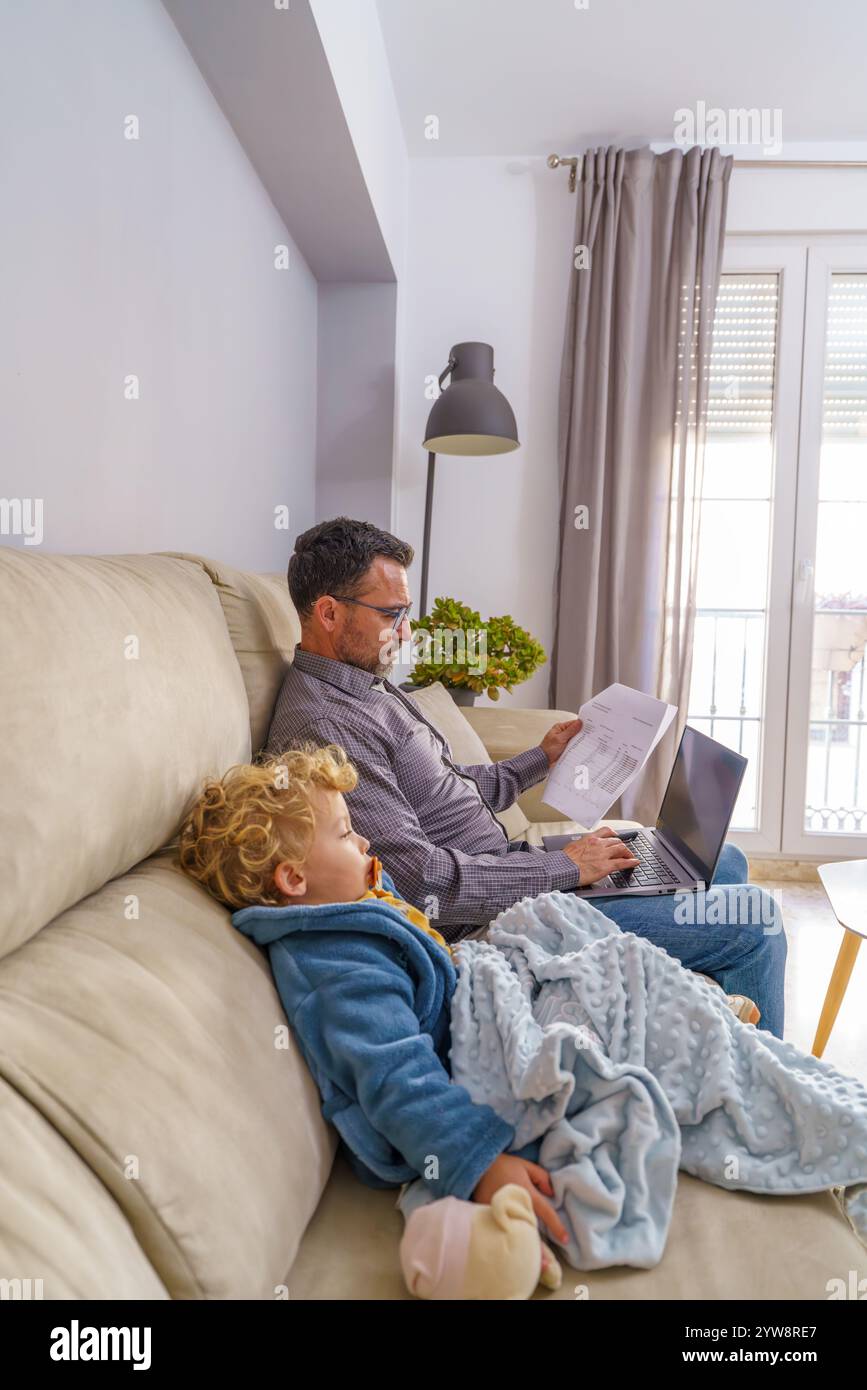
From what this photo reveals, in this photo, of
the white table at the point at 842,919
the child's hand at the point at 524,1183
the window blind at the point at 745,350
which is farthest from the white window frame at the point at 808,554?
the child's hand at the point at 524,1183

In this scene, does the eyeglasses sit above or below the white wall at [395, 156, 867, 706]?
below

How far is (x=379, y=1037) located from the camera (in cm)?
82

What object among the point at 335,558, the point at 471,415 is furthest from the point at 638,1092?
the point at 471,415

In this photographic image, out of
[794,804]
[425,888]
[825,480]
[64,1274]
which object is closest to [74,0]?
[425,888]

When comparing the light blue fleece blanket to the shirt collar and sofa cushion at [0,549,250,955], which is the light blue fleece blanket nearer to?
sofa cushion at [0,549,250,955]

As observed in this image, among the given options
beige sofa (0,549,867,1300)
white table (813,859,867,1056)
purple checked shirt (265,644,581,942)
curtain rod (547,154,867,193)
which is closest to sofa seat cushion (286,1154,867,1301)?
beige sofa (0,549,867,1300)

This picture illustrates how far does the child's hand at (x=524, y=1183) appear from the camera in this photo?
76 centimetres

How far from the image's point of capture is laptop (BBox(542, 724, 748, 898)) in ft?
4.71

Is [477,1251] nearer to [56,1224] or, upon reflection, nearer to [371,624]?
[56,1224]

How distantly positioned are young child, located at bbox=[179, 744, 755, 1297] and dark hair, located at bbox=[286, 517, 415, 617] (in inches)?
19.9

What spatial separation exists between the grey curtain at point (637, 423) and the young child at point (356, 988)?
223 centimetres

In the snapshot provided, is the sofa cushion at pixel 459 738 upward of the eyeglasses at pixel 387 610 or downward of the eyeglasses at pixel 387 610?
downward

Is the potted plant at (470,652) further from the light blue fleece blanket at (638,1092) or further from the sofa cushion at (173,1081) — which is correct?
the sofa cushion at (173,1081)

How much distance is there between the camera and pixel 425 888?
129cm
